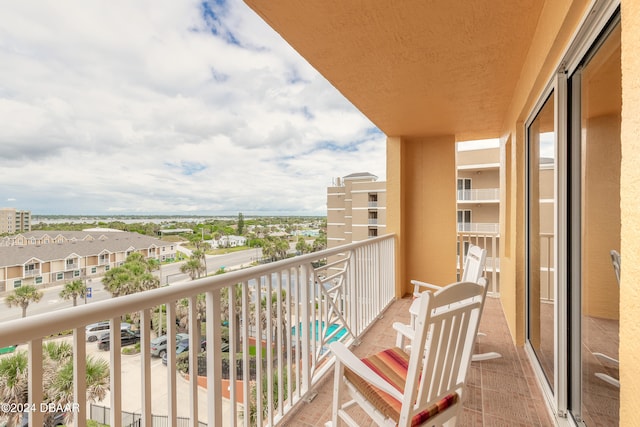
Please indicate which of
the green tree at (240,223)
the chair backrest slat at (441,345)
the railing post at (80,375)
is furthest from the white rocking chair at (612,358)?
the green tree at (240,223)

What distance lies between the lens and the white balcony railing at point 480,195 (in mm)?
10022

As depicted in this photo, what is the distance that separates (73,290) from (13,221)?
2.34 ft

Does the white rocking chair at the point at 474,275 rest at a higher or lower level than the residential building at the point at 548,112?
lower

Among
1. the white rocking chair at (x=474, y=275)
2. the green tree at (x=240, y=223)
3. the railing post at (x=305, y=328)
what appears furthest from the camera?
the green tree at (x=240, y=223)

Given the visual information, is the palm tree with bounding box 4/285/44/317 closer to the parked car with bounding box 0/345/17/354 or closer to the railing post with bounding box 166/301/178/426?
the parked car with bounding box 0/345/17/354

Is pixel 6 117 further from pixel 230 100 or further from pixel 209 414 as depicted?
pixel 230 100

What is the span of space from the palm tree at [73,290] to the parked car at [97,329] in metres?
0.11

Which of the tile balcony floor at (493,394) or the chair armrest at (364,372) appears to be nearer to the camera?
the chair armrest at (364,372)

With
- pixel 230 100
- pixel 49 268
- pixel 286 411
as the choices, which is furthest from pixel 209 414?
pixel 230 100

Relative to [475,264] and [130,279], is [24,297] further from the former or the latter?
[475,264]

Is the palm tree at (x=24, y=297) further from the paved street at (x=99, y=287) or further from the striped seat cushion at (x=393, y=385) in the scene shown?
the striped seat cushion at (x=393, y=385)

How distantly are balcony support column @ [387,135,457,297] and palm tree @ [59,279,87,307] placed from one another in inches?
150

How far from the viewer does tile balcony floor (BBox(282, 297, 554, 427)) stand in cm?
181

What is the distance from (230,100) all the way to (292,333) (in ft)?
34.9
